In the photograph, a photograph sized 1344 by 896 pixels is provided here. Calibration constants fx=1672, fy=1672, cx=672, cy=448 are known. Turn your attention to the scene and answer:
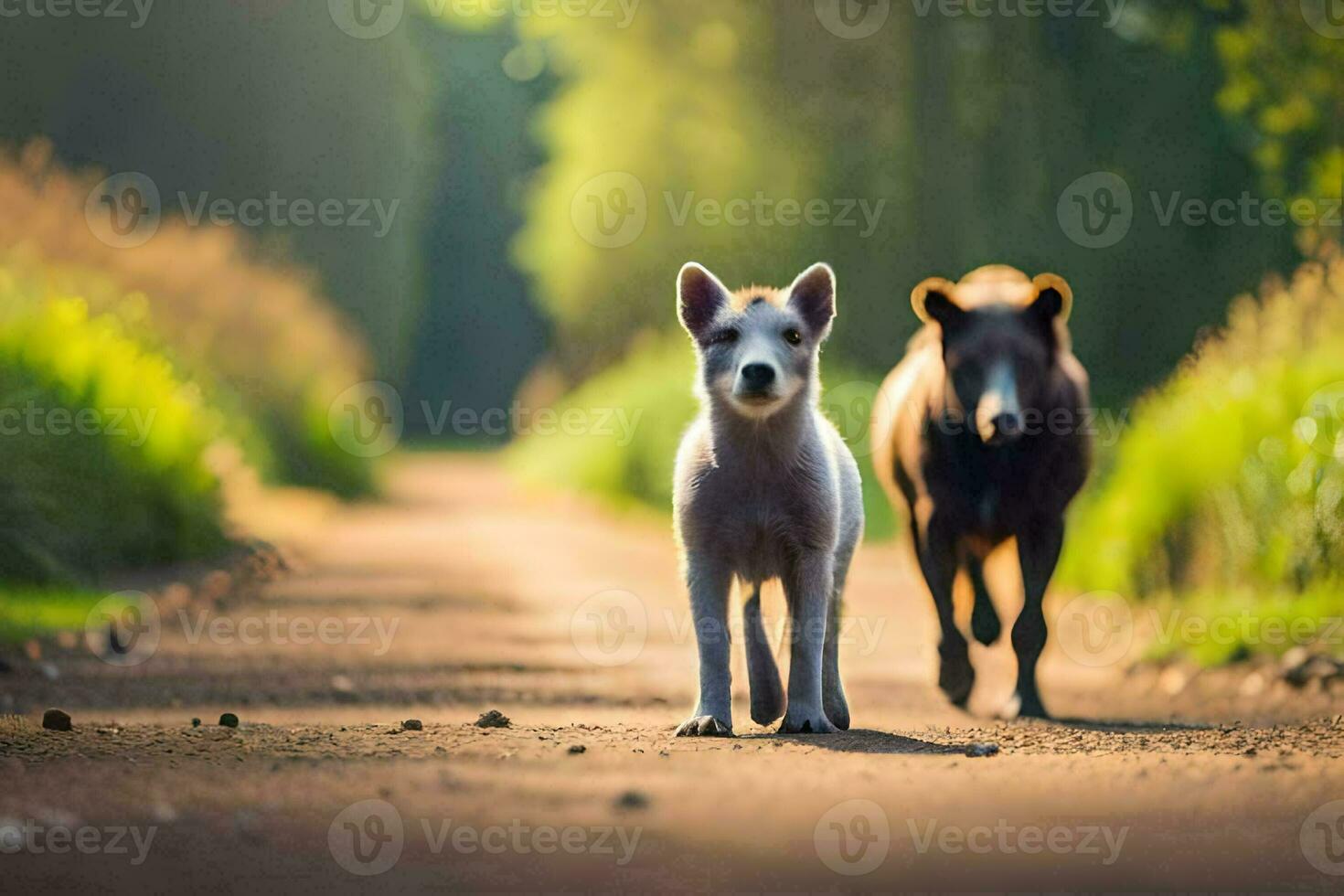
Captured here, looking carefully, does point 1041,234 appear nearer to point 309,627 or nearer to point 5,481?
point 309,627

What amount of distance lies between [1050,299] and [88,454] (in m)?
7.08

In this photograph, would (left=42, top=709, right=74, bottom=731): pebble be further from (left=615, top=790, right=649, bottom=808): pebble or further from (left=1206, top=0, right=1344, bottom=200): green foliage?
(left=1206, top=0, right=1344, bottom=200): green foliage

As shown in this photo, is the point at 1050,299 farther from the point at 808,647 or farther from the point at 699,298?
the point at 808,647

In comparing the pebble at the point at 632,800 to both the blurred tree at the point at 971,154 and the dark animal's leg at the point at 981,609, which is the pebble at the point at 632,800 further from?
the blurred tree at the point at 971,154

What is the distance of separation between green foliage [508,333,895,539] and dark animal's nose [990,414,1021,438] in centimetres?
942

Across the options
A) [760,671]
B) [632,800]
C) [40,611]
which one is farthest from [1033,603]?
[40,611]

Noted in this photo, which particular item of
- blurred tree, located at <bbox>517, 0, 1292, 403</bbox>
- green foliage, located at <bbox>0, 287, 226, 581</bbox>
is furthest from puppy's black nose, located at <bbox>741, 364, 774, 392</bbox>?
blurred tree, located at <bbox>517, 0, 1292, 403</bbox>

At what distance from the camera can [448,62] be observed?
6894cm

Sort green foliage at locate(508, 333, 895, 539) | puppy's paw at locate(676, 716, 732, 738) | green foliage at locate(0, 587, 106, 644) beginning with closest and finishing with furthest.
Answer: puppy's paw at locate(676, 716, 732, 738), green foliage at locate(0, 587, 106, 644), green foliage at locate(508, 333, 895, 539)

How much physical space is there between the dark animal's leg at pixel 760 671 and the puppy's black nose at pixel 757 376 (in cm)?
90

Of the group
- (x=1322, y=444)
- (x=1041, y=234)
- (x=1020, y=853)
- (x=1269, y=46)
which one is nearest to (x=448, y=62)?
(x=1041, y=234)

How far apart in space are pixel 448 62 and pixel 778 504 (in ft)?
215

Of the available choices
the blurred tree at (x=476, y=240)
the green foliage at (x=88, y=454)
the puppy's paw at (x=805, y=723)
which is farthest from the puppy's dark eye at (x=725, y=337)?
the blurred tree at (x=476, y=240)

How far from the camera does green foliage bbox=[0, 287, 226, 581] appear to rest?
10.0 metres
